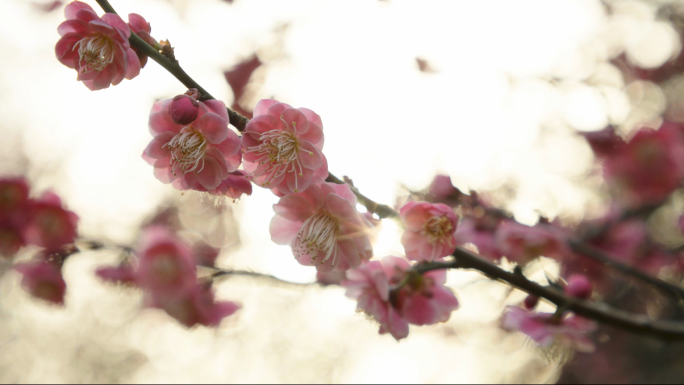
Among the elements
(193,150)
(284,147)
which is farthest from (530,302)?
(193,150)

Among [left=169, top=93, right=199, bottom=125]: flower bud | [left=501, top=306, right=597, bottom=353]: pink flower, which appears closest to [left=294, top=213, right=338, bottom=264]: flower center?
[left=169, top=93, right=199, bottom=125]: flower bud

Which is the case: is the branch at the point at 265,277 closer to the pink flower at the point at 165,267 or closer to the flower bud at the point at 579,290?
the pink flower at the point at 165,267

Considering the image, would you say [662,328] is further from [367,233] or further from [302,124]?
[302,124]

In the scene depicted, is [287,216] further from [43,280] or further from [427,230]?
[43,280]

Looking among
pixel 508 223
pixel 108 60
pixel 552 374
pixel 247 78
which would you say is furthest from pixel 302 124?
pixel 552 374

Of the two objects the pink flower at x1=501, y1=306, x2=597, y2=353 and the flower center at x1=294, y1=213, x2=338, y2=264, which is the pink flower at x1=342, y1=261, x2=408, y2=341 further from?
the pink flower at x1=501, y1=306, x2=597, y2=353
